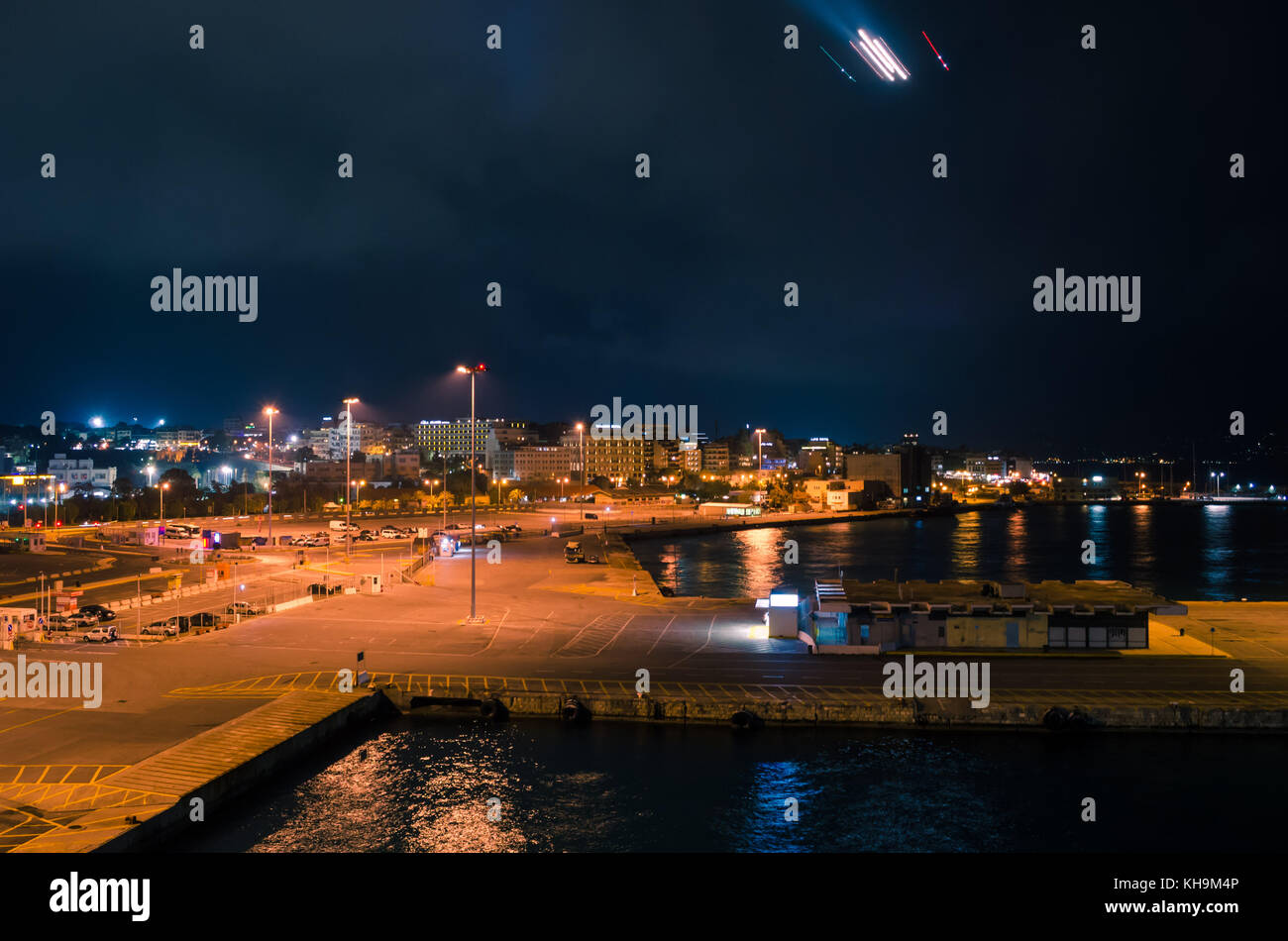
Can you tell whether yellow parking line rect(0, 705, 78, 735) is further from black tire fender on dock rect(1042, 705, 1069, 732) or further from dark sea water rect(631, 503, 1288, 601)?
dark sea water rect(631, 503, 1288, 601)

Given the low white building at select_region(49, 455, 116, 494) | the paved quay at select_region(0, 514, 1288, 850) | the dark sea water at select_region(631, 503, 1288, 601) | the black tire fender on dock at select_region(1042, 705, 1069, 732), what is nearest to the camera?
the paved quay at select_region(0, 514, 1288, 850)

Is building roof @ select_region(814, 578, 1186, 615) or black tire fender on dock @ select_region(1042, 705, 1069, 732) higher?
building roof @ select_region(814, 578, 1186, 615)

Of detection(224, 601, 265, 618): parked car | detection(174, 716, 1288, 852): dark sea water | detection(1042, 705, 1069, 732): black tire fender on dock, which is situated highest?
detection(224, 601, 265, 618): parked car

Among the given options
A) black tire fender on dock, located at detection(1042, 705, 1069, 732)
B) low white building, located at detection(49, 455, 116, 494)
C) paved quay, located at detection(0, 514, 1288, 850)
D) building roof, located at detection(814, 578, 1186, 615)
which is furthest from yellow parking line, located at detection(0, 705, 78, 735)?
low white building, located at detection(49, 455, 116, 494)

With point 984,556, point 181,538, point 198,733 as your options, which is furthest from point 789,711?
point 984,556

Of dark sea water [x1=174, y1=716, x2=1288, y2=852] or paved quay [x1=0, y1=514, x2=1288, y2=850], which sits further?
paved quay [x1=0, y1=514, x2=1288, y2=850]

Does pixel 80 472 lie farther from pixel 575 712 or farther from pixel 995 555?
pixel 575 712
